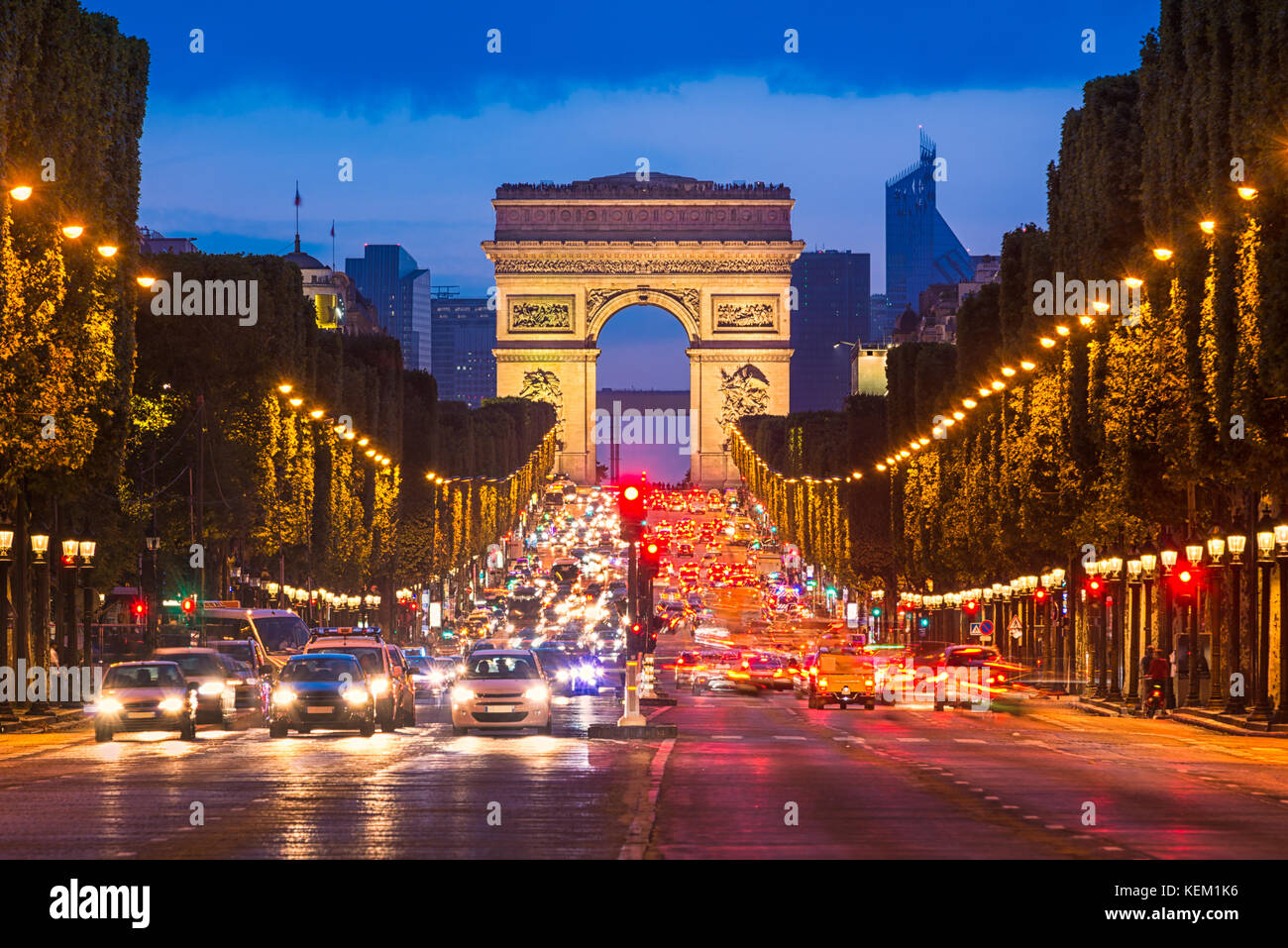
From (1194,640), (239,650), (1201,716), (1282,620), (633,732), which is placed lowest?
(1201,716)

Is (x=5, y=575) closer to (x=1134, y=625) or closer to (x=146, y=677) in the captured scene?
(x=146, y=677)

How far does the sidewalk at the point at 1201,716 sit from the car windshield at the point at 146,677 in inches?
803

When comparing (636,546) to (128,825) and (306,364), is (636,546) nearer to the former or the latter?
(128,825)

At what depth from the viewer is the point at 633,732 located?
38562 millimetres

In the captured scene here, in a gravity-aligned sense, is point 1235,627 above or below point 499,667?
above

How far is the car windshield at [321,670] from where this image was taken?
39750 millimetres

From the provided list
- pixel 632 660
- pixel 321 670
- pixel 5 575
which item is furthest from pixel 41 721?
pixel 632 660

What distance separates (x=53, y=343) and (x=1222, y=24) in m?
25.3

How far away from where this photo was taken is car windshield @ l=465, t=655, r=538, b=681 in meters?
41.5

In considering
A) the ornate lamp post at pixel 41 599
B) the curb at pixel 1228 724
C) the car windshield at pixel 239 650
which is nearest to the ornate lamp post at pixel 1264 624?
the curb at pixel 1228 724

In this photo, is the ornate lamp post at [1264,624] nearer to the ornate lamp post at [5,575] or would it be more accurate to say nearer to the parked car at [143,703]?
the parked car at [143,703]

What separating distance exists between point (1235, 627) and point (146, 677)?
24.9 meters

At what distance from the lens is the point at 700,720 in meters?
48.0
